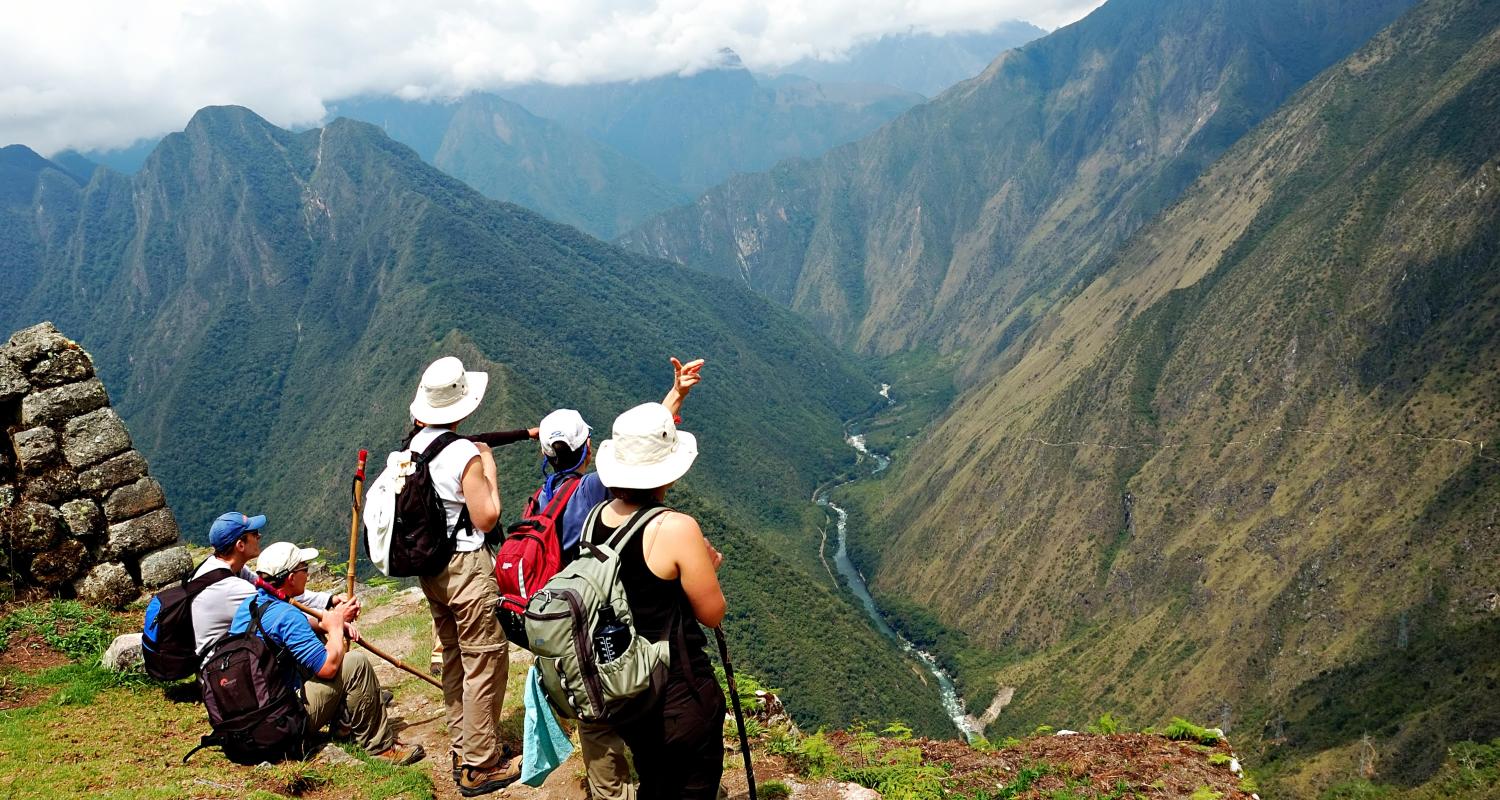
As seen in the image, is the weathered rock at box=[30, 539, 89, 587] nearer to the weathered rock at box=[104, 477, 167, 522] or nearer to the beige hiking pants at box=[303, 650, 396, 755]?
the weathered rock at box=[104, 477, 167, 522]

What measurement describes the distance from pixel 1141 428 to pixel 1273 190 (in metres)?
64.3

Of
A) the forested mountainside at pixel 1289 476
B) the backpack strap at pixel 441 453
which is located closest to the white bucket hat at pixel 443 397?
the backpack strap at pixel 441 453

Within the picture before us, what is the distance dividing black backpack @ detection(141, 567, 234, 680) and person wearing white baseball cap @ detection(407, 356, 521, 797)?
139 inches

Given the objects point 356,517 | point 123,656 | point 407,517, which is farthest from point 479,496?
point 123,656

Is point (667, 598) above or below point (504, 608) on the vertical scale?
above

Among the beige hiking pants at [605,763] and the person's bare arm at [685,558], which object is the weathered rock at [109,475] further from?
the person's bare arm at [685,558]

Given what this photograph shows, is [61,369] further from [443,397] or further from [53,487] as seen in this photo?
[443,397]

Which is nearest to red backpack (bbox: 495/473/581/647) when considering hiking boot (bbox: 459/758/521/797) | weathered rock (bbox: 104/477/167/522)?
hiking boot (bbox: 459/758/521/797)

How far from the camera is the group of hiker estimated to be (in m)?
7.41

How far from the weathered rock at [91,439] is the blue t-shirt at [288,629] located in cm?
835

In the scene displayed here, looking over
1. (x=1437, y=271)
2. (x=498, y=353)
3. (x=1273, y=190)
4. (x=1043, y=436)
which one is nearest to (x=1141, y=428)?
(x=1043, y=436)

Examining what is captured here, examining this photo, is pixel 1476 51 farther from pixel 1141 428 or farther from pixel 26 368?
pixel 26 368

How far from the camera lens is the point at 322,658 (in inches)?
465

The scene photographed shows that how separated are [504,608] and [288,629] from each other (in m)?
5.30
